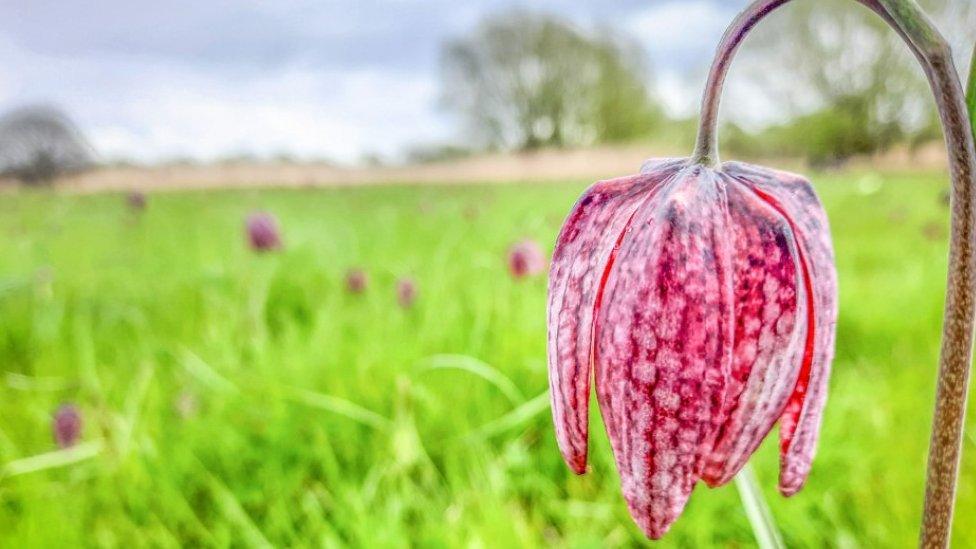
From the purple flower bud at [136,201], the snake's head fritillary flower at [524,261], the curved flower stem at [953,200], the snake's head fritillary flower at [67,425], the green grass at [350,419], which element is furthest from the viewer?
the purple flower bud at [136,201]

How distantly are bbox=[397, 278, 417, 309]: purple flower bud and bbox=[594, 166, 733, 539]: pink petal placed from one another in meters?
1.38

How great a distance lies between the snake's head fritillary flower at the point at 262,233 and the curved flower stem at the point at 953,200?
164 cm

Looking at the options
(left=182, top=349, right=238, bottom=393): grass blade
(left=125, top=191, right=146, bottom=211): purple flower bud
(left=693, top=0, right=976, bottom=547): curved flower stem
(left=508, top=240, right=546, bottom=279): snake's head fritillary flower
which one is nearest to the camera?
(left=693, top=0, right=976, bottom=547): curved flower stem

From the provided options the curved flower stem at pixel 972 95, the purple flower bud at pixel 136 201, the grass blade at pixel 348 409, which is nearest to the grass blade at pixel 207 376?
the grass blade at pixel 348 409

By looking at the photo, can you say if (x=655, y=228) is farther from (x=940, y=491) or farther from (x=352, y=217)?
(x=352, y=217)

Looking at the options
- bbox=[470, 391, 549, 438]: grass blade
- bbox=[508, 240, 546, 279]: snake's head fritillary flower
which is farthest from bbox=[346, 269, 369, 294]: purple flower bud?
bbox=[470, 391, 549, 438]: grass blade

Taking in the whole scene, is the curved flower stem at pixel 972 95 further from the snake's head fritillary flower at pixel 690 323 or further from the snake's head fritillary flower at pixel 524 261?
the snake's head fritillary flower at pixel 524 261

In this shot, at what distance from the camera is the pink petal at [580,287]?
0.50m

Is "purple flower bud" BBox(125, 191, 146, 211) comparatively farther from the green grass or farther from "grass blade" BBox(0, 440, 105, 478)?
"grass blade" BBox(0, 440, 105, 478)

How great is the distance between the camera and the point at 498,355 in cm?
173

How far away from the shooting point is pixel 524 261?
183 cm

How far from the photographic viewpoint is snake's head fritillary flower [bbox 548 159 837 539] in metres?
0.47

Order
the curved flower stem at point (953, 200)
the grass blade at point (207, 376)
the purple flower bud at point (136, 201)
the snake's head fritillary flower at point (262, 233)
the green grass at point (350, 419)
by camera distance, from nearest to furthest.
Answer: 1. the curved flower stem at point (953, 200)
2. the green grass at point (350, 419)
3. the grass blade at point (207, 376)
4. the snake's head fritillary flower at point (262, 233)
5. the purple flower bud at point (136, 201)

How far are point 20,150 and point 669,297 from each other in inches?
155
